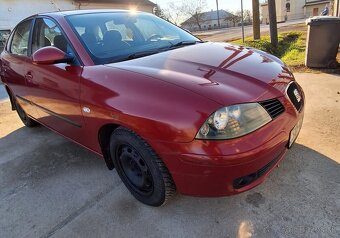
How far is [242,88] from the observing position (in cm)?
224

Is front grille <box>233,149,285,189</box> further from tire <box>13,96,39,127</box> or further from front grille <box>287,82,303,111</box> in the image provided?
tire <box>13,96,39,127</box>

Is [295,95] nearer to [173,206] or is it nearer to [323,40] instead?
[173,206]

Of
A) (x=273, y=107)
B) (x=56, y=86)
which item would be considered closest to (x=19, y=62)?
(x=56, y=86)

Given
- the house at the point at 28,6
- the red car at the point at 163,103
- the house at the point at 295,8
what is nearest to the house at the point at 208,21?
the house at the point at 295,8

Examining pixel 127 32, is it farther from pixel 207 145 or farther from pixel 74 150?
pixel 207 145

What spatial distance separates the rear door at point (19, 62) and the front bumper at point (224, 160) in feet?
7.88

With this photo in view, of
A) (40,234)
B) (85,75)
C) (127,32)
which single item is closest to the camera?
(40,234)

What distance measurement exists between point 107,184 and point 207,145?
4.60 ft

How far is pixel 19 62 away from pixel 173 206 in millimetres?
2645

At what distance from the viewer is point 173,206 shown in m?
2.63

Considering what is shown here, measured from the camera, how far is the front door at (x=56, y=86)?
2.85 metres

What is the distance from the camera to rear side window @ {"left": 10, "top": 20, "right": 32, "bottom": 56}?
390cm

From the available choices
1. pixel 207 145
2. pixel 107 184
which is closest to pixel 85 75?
pixel 107 184

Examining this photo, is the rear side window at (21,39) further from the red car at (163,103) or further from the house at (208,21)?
the house at (208,21)
